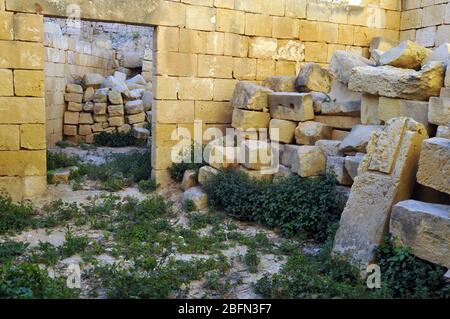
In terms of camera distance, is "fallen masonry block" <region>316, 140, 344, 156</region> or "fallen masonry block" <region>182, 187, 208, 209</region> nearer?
"fallen masonry block" <region>316, 140, 344, 156</region>

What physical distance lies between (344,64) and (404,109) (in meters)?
1.57

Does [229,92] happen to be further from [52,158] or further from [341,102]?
[52,158]

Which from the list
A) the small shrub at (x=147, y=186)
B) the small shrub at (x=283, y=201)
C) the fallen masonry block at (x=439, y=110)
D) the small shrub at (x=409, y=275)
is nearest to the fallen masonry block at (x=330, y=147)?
the small shrub at (x=283, y=201)

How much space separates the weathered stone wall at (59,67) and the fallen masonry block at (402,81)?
7.79 m

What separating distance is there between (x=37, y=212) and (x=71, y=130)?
585 cm

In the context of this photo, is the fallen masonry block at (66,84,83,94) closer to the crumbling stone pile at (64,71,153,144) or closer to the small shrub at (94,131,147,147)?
the crumbling stone pile at (64,71,153,144)

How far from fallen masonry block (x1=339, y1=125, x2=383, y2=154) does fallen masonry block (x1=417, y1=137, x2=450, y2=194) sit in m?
1.40

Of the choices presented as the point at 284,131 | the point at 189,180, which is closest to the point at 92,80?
the point at 189,180

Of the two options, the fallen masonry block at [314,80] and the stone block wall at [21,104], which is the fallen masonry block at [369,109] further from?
the stone block wall at [21,104]

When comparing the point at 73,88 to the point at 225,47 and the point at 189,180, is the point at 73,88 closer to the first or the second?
the point at 225,47

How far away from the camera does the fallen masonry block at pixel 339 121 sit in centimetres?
672

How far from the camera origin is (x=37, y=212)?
258 inches

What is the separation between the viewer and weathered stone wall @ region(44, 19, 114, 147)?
10.9 metres

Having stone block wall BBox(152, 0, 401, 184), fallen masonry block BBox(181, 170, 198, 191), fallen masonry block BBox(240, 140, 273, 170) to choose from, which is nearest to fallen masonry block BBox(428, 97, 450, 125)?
fallen masonry block BBox(240, 140, 273, 170)
